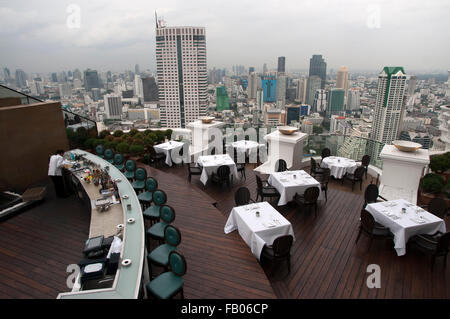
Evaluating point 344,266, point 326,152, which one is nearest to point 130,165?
point 344,266

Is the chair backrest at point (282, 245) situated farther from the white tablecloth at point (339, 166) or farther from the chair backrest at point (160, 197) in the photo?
the white tablecloth at point (339, 166)

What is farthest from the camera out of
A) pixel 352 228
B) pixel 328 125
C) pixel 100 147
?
pixel 328 125

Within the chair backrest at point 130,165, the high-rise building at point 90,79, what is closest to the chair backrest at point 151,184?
the chair backrest at point 130,165

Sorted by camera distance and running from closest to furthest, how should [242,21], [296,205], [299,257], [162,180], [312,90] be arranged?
[299,257] < [296,205] < [162,180] < [242,21] < [312,90]

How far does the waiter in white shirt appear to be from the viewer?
689 cm

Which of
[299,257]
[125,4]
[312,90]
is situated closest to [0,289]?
[299,257]

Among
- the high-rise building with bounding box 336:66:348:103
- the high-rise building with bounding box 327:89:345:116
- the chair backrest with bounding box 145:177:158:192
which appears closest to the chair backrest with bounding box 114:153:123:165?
the chair backrest with bounding box 145:177:158:192

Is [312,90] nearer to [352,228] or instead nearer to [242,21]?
[242,21]

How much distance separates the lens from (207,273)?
3979 mm

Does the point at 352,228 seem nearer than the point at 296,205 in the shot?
Yes

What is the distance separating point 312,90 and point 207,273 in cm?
3122

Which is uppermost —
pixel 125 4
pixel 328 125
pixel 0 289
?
pixel 125 4

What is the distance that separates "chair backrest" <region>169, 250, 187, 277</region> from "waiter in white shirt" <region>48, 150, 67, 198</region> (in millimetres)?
5412

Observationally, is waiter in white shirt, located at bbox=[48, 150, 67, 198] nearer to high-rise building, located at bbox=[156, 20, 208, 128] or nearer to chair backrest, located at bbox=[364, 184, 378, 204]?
chair backrest, located at bbox=[364, 184, 378, 204]
